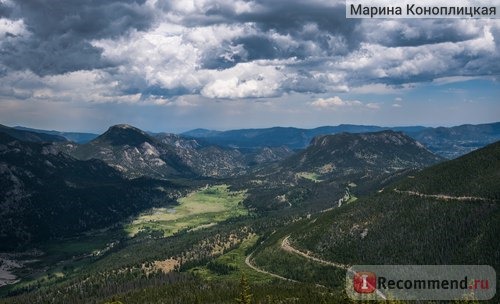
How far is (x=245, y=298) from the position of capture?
475ft

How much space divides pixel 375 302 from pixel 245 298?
36.4m

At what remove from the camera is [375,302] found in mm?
140500
